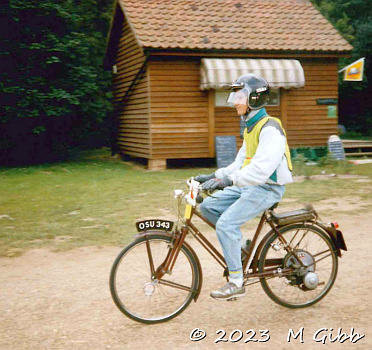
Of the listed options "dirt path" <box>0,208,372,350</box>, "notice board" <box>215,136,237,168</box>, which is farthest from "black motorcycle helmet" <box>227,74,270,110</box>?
"notice board" <box>215,136,237,168</box>

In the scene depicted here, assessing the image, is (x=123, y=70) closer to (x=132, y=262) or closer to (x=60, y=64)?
(x=60, y=64)

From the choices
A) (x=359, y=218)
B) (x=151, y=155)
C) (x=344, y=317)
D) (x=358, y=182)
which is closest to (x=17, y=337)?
(x=344, y=317)

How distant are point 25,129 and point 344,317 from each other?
15.1 meters

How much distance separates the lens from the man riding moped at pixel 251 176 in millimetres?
3939

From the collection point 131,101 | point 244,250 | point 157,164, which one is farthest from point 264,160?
point 131,101

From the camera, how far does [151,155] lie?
15.0m

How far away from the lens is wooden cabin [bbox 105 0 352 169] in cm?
1494

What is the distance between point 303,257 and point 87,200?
20.5 ft

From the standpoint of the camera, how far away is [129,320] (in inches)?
165

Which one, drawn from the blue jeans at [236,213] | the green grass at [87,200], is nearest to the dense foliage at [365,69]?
the green grass at [87,200]

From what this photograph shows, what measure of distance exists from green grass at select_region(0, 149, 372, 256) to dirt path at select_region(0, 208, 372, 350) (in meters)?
1.18

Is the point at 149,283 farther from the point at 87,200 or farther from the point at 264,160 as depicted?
the point at 87,200

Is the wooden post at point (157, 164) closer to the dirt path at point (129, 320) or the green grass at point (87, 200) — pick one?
the green grass at point (87, 200)

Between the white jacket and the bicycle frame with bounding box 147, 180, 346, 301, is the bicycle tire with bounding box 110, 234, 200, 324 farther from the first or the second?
the white jacket
